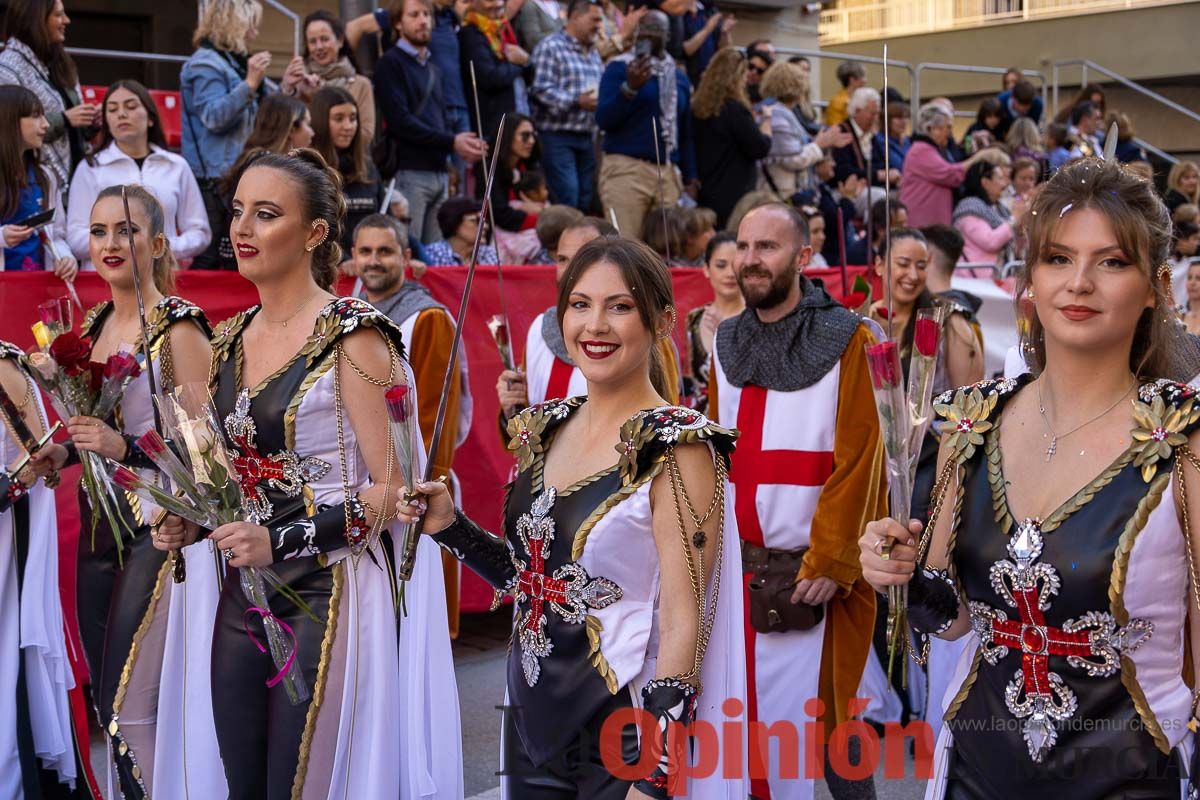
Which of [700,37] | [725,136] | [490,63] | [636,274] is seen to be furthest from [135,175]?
[700,37]

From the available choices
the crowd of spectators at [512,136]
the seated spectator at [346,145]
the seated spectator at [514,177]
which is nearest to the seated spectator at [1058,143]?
the crowd of spectators at [512,136]

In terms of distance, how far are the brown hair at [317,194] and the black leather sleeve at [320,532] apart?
29.6 inches

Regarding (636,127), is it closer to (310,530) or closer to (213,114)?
(213,114)

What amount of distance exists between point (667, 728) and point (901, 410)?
2.61 feet

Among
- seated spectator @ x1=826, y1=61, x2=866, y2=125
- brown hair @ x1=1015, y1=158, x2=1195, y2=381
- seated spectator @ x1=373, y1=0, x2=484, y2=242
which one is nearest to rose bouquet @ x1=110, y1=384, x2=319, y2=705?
brown hair @ x1=1015, y1=158, x2=1195, y2=381

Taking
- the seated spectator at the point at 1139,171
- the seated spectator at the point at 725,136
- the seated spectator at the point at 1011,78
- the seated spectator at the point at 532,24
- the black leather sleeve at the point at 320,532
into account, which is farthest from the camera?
the seated spectator at the point at 1011,78

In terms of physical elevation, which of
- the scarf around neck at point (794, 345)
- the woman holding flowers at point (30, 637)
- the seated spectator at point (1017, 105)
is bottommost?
the woman holding flowers at point (30, 637)

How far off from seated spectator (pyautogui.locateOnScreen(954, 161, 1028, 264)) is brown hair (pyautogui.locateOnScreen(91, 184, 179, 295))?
7517mm

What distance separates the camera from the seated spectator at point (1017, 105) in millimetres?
14430

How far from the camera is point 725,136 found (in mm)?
10234

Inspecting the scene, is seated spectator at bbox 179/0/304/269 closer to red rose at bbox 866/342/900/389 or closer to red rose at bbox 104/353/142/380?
red rose at bbox 104/353/142/380

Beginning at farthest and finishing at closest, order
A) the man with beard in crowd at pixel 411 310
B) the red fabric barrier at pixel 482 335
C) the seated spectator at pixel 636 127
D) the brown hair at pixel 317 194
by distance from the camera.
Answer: the seated spectator at pixel 636 127
the red fabric barrier at pixel 482 335
the man with beard in crowd at pixel 411 310
the brown hair at pixel 317 194

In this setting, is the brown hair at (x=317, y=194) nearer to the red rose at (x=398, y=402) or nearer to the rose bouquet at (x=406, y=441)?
the rose bouquet at (x=406, y=441)

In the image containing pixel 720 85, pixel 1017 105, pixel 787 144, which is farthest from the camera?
pixel 1017 105
